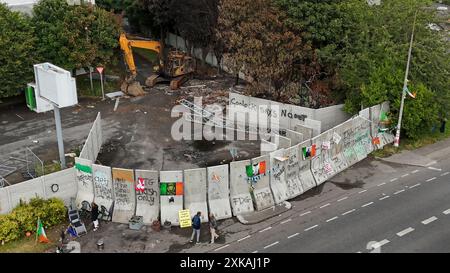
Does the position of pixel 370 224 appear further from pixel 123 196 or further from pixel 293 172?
pixel 123 196

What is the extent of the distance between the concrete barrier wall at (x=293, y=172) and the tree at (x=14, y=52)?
837 inches

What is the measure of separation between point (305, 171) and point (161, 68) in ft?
70.6

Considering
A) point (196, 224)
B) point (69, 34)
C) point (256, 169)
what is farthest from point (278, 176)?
point (69, 34)

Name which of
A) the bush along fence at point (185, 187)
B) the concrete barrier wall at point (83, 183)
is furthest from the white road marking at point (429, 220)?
the concrete barrier wall at point (83, 183)

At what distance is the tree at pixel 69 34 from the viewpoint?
38781mm

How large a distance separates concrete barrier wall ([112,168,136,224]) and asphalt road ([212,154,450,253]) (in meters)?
4.94

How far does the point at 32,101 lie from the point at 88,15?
36.1ft

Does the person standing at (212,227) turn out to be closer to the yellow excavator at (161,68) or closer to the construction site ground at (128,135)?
the construction site ground at (128,135)

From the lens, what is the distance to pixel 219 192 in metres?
24.3

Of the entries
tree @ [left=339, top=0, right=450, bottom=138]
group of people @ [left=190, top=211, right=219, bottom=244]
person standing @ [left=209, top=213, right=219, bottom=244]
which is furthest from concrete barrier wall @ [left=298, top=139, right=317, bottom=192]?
tree @ [left=339, top=0, right=450, bottom=138]

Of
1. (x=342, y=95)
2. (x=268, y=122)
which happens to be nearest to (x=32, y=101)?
(x=268, y=122)

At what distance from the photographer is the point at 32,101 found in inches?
1286

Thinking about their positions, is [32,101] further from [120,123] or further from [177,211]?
[177,211]

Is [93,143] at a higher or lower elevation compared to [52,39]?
lower
